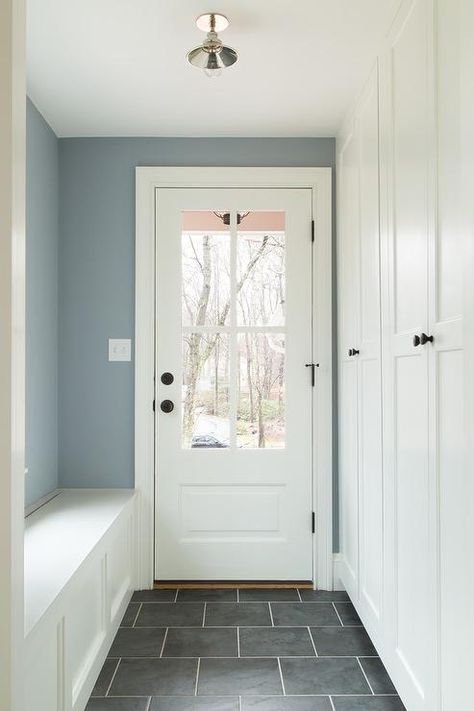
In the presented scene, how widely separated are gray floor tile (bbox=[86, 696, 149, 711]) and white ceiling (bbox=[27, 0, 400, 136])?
7.59ft

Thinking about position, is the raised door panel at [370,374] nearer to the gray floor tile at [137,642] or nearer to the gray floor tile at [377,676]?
the gray floor tile at [377,676]

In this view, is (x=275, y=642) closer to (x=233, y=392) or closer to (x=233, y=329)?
(x=233, y=392)

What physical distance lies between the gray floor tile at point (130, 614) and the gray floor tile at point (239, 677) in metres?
0.47

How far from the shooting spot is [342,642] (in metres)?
2.38

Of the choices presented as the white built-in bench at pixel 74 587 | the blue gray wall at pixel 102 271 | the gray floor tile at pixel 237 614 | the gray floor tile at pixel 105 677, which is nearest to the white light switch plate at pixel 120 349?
the blue gray wall at pixel 102 271

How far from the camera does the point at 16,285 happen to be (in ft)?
3.98

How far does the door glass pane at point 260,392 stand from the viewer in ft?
9.80

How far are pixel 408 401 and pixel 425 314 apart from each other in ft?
0.99

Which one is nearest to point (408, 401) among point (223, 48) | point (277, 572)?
point (223, 48)

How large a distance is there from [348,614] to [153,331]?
163 cm

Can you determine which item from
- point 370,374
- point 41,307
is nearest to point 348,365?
point 370,374

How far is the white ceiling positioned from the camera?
1951mm

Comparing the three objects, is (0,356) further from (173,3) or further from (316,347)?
(316,347)

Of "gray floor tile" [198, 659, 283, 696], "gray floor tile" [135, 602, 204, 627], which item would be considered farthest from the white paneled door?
"gray floor tile" [198, 659, 283, 696]
